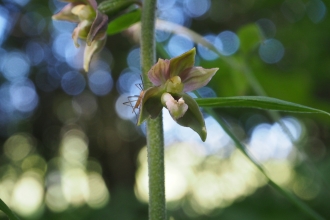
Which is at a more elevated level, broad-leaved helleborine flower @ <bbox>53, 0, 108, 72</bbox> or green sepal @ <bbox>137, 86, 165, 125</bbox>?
broad-leaved helleborine flower @ <bbox>53, 0, 108, 72</bbox>

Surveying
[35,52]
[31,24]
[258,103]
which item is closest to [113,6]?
[258,103]

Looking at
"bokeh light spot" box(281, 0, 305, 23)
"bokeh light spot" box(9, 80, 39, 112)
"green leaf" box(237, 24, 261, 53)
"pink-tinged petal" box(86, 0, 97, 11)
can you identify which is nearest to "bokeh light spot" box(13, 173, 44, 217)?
"bokeh light spot" box(9, 80, 39, 112)

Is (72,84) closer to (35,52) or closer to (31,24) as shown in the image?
(35,52)

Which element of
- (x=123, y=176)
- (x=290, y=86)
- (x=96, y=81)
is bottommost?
(x=290, y=86)

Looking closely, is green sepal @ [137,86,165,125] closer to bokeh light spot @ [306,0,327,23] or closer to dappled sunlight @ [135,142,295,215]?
bokeh light spot @ [306,0,327,23]

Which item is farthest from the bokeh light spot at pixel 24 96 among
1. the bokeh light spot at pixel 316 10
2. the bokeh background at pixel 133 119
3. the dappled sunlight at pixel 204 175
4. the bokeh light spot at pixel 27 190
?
the bokeh light spot at pixel 316 10

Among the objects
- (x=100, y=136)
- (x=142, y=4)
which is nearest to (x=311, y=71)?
(x=142, y=4)

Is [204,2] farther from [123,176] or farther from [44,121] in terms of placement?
[44,121]
